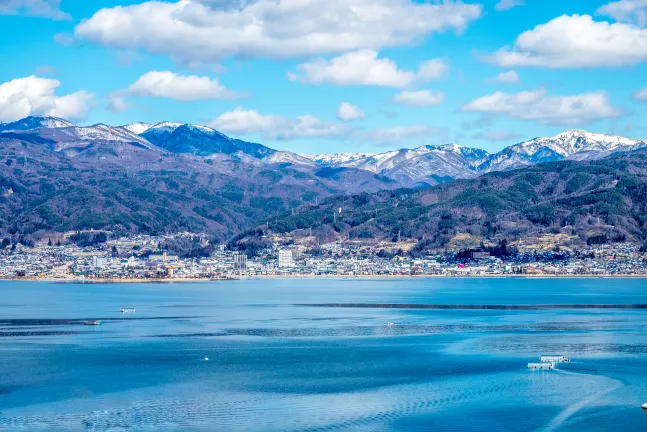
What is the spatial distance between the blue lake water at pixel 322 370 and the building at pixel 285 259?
10191 centimetres

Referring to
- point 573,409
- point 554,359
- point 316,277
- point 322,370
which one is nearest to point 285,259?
point 316,277

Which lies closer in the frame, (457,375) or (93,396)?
(93,396)

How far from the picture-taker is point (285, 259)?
7397 inches

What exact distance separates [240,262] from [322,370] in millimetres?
143238

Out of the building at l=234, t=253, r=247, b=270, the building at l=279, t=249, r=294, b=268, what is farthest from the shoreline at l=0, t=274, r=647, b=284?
the building at l=279, t=249, r=294, b=268

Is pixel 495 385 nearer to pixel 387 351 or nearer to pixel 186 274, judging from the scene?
pixel 387 351

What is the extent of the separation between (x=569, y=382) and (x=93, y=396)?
20.0 m

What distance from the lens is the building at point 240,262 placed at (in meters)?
184

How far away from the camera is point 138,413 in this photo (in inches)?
1342

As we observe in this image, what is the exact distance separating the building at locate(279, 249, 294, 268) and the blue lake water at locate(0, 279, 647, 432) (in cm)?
10191

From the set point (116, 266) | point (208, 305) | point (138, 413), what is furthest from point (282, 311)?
point (116, 266)

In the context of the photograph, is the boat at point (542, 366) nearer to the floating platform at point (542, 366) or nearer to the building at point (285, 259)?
the floating platform at point (542, 366)

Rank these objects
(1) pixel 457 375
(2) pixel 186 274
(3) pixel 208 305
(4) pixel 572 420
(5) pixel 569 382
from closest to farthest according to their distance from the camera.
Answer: (4) pixel 572 420 < (5) pixel 569 382 < (1) pixel 457 375 < (3) pixel 208 305 < (2) pixel 186 274

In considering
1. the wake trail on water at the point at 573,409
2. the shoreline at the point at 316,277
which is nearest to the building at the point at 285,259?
the shoreline at the point at 316,277
